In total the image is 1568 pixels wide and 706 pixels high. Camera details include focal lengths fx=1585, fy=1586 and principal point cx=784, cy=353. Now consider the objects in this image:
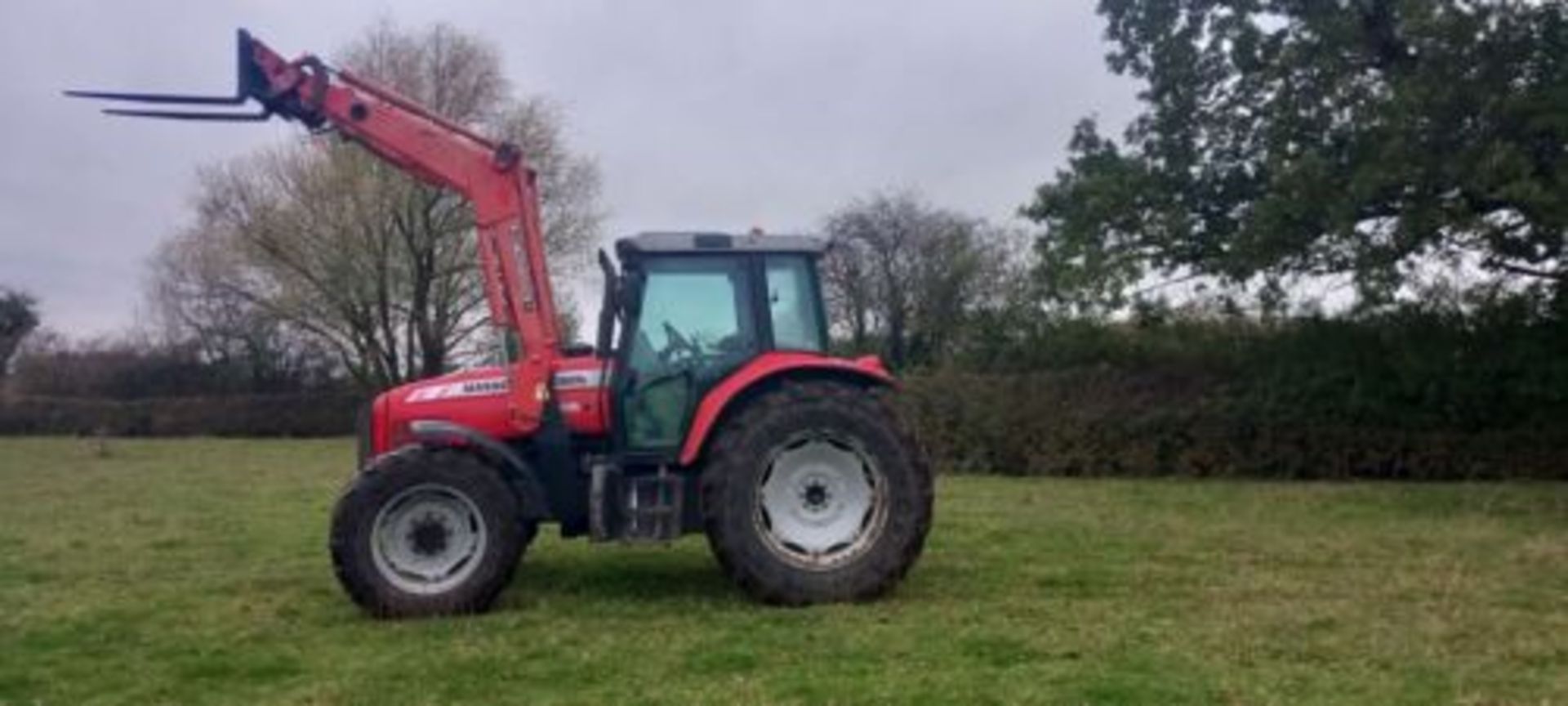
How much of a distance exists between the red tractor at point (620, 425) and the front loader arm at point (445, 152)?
13mm

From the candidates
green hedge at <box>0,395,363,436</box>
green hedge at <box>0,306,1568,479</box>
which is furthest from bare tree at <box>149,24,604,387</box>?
green hedge at <box>0,306,1568,479</box>

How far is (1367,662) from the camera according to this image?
7.68 metres

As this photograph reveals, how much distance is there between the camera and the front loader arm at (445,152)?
1011 centimetres

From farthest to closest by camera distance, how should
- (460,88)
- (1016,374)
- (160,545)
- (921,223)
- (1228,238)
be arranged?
1. (921,223)
2. (460,88)
3. (1016,374)
4. (1228,238)
5. (160,545)

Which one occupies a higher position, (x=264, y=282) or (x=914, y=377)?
(x=264, y=282)

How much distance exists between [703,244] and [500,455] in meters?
1.83

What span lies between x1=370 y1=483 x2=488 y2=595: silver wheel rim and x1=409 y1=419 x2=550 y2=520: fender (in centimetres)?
32

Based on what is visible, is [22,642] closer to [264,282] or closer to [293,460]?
[293,460]

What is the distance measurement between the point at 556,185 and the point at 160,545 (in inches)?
1060

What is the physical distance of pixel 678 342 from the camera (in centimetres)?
998

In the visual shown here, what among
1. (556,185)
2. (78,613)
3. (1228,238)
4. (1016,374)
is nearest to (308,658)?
(78,613)

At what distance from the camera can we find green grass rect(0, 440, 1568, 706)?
7.32 metres

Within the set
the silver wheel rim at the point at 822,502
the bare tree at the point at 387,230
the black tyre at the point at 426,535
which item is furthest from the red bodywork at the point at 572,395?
the bare tree at the point at 387,230

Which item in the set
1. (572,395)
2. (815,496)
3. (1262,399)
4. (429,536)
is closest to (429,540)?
(429,536)
